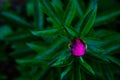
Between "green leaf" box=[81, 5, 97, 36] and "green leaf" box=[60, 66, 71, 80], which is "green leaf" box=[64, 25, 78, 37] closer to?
"green leaf" box=[81, 5, 97, 36]

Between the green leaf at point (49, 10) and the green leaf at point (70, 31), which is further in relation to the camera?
the green leaf at point (49, 10)

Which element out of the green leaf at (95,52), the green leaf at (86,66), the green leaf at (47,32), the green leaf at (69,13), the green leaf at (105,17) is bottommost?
the green leaf at (86,66)

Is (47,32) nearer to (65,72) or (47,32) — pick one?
(47,32)

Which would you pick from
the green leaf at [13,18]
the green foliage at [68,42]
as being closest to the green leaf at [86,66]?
the green foliage at [68,42]

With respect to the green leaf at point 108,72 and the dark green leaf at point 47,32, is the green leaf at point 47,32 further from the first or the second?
the green leaf at point 108,72

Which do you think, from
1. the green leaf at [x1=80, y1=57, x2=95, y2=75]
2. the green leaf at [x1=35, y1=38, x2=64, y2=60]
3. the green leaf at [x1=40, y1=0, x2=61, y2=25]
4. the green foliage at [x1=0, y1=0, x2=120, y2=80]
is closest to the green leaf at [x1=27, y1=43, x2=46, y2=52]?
the green foliage at [x1=0, y1=0, x2=120, y2=80]

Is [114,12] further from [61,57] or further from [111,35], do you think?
[61,57]

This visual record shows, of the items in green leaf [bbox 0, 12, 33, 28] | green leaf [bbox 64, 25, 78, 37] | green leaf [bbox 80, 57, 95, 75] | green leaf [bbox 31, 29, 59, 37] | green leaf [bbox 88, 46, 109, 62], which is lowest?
green leaf [bbox 80, 57, 95, 75]

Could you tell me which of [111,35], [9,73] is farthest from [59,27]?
[9,73]

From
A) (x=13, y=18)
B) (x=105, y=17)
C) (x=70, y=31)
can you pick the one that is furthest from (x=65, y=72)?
(x=13, y=18)
